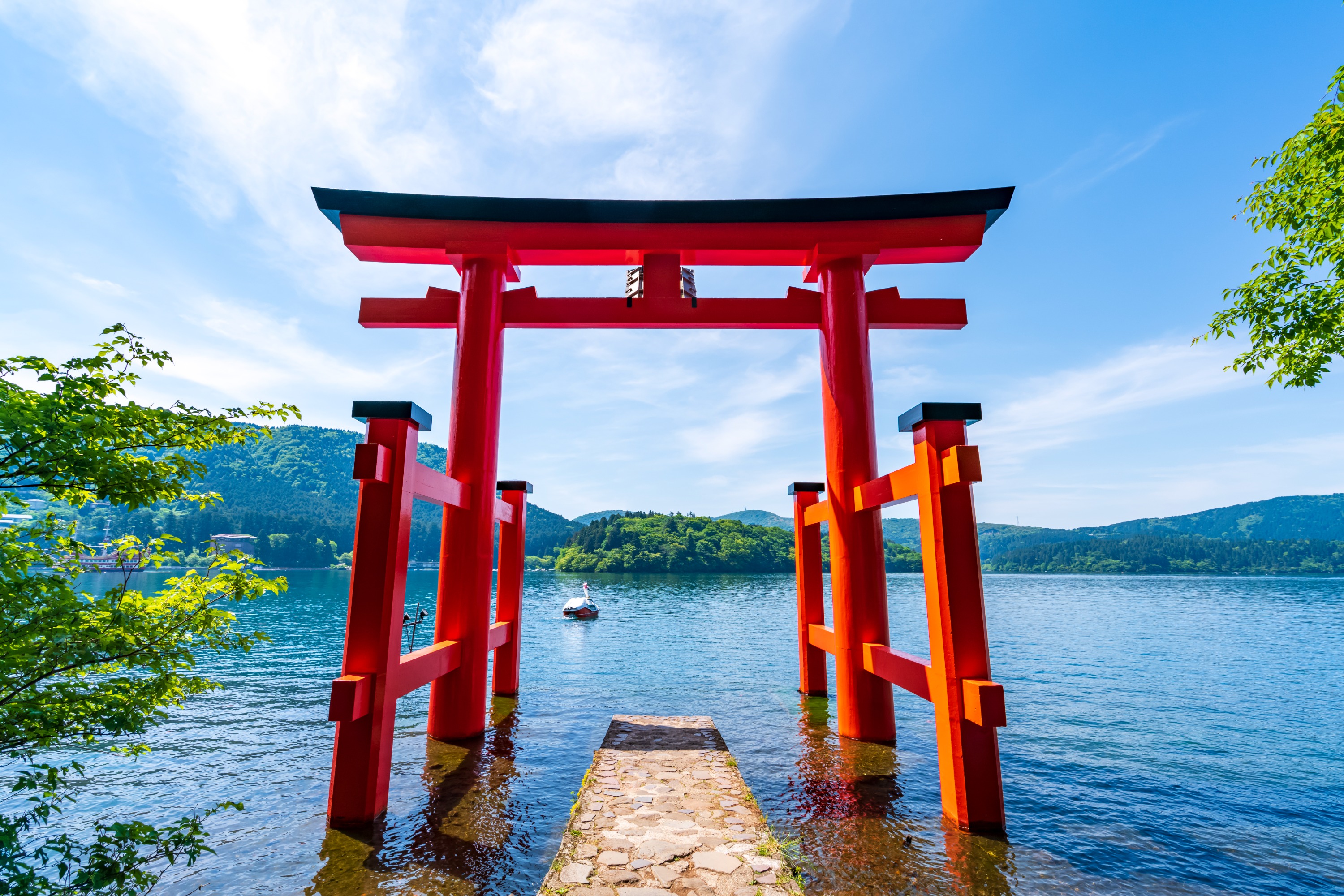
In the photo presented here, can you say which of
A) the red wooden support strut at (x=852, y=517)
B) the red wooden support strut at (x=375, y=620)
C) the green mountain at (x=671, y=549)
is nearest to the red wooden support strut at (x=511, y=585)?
the red wooden support strut at (x=375, y=620)

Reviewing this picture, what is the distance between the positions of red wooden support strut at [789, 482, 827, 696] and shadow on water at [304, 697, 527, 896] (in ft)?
18.3

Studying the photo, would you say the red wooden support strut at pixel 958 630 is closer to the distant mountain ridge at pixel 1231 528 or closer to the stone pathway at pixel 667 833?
the stone pathway at pixel 667 833

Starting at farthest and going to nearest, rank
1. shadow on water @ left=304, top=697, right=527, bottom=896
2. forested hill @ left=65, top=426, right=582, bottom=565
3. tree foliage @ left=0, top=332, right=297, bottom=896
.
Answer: forested hill @ left=65, top=426, right=582, bottom=565
shadow on water @ left=304, top=697, right=527, bottom=896
tree foliage @ left=0, top=332, right=297, bottom=896

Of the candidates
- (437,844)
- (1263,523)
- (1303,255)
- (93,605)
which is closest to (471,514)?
(437,844)

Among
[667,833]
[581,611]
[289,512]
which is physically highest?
[289,512]

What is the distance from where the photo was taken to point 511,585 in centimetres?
1010

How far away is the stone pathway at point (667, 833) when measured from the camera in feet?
13.0

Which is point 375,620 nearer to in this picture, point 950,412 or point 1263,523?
point 950,412

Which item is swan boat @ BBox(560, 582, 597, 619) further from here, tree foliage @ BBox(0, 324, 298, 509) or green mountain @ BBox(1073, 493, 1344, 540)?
green mountain @ BBox(1073, 493, 1344, 540)

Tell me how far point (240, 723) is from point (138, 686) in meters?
→ 8.58

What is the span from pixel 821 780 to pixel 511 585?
236 inches

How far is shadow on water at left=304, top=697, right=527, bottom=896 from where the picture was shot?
4.38m

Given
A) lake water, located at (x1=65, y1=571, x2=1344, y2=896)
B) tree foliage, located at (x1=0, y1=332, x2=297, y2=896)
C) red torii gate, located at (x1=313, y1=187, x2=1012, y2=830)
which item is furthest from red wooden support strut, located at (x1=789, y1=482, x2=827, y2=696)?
tree foliage, located at (x1=0, y1=332, x2=297, y2=896)

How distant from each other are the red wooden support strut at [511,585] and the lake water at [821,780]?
23.6 inches
